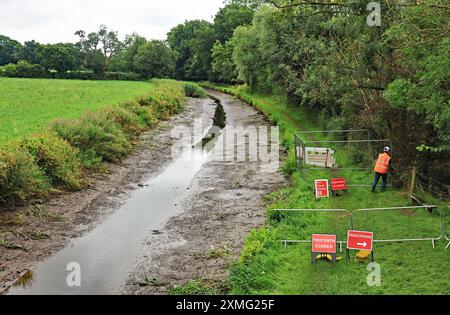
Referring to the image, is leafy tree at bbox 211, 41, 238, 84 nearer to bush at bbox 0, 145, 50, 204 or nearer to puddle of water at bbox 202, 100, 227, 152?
puddle of water at bbox 202, 100, 227, 152

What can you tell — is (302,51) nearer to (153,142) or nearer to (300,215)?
(153,142)

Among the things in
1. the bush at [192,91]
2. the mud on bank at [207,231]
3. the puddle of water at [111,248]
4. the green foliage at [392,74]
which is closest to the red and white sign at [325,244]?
the mud on bank at [207,231]

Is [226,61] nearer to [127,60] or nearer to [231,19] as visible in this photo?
[231,19]

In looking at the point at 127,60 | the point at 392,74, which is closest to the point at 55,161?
the point at 392,74

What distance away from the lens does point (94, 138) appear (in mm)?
28281

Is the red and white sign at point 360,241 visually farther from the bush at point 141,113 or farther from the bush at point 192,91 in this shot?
the bush at point 192,91

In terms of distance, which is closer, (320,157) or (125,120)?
(320,157)

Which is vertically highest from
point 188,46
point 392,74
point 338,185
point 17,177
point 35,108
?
point 188,46

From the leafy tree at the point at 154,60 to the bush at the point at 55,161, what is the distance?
256 ft

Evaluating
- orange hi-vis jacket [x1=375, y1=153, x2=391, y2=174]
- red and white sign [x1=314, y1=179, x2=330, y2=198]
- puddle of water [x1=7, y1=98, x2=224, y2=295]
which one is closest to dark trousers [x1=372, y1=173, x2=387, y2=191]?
orange hi-vis jacket [x1=375, y1=153, x2=391, y2=174]

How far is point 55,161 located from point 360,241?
15044 mm

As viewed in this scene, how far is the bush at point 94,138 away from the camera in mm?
26844

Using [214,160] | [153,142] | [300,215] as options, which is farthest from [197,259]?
[153,142]
